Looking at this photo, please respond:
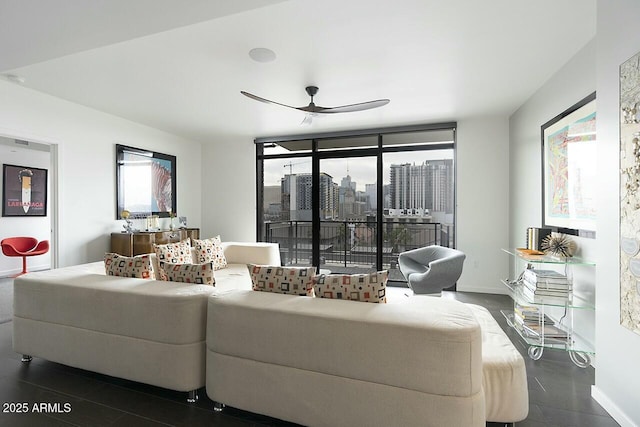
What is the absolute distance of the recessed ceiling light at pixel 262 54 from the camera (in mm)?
2600

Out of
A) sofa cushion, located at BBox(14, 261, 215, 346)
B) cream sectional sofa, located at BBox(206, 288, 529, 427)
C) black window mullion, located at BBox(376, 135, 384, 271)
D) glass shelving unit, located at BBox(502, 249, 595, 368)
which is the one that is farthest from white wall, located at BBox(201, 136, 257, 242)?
glass shelving unit, located at BBox(502, 249, 595, 368)

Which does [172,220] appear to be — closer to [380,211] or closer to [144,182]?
[144,182]

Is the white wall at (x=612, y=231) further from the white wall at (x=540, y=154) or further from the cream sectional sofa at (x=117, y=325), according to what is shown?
the cream sectional sofa at (x=117, y=325)

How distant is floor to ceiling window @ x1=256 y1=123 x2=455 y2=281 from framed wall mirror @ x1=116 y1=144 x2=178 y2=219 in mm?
1614

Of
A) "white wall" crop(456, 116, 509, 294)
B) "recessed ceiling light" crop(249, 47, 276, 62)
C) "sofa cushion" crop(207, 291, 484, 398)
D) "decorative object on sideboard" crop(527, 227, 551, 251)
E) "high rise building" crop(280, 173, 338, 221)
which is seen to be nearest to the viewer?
"sofa cushion" crop(207, 291, 484, 398)

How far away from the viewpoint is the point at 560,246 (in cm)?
266

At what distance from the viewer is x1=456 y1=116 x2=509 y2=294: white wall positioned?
452 cm

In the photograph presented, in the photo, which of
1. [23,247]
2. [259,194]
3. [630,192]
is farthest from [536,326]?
[23,247]

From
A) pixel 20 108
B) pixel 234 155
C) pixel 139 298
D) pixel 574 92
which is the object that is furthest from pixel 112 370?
pixel 234 155

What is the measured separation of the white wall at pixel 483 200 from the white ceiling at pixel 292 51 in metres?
0.40

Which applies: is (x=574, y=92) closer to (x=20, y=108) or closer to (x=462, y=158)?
(x=462, y=158)

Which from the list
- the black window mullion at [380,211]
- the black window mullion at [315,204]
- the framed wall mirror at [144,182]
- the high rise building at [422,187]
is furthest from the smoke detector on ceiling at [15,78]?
the high rise building at [422,187]

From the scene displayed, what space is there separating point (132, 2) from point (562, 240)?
3.56m

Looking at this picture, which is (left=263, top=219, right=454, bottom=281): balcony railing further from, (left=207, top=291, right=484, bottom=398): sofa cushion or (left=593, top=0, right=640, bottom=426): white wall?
(left=207, top=291, right=484, bottom=398): sofa cushion
